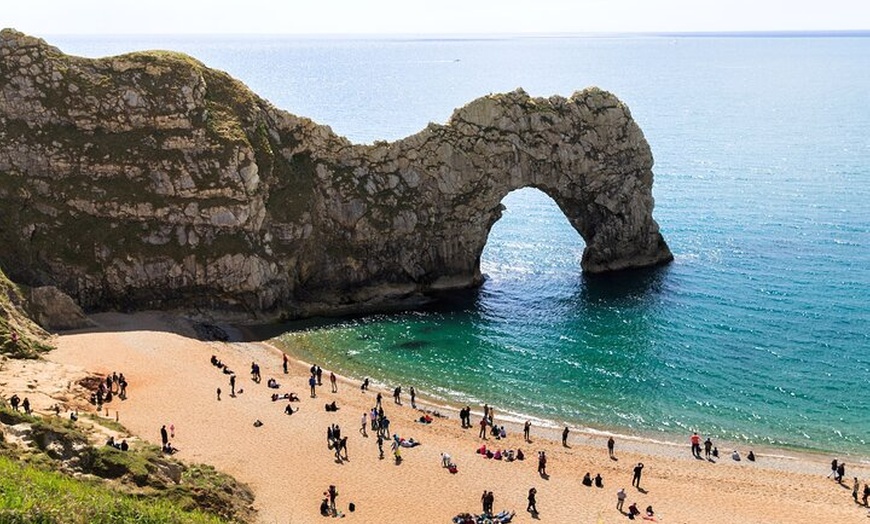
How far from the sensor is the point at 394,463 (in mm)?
44469

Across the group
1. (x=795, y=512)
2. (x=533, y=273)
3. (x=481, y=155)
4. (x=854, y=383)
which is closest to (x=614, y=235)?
(x=533, y=273)

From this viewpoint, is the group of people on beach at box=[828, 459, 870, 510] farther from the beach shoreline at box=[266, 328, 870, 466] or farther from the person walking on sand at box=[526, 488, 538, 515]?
the person walking on sand at box=[526, 488, 538, 515]

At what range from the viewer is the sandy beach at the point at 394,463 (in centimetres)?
4028

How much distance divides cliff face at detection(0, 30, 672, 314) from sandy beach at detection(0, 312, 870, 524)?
37.6 ft

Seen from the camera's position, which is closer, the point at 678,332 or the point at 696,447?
the point at 696,447

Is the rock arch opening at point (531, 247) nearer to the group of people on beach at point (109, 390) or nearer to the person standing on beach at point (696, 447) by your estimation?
the person standing on beach at point (696, 447)

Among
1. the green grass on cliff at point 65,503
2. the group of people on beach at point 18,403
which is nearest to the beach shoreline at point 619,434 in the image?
the group of people on beach at point 18,403

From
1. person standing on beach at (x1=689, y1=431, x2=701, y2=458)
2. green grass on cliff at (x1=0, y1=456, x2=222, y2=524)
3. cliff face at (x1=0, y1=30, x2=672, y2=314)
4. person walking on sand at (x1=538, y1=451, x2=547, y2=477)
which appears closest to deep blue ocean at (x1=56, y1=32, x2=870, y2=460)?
person standing on beach at (x1=689, y1=431, x2=701, y2=458)

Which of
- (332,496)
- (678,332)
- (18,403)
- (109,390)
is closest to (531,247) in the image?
(678,332)

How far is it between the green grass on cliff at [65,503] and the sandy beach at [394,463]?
9759 mm

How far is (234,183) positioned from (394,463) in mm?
33214

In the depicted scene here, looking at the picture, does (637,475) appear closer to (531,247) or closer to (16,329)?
(16,329)

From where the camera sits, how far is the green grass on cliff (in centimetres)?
2245

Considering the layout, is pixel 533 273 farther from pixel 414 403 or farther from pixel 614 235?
pixel 414 403
